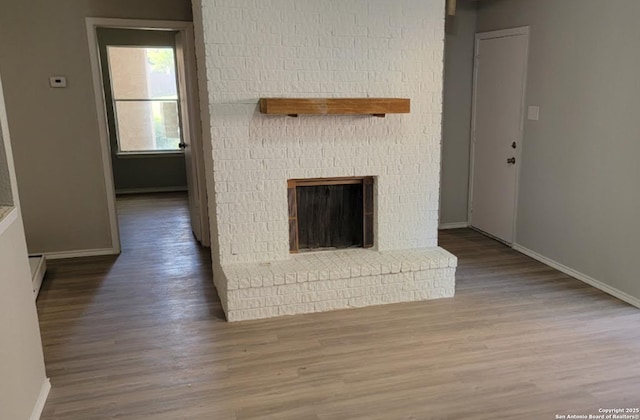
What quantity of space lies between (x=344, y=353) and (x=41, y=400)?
1579 millimetres

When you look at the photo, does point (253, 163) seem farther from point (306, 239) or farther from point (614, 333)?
point (614, 333)

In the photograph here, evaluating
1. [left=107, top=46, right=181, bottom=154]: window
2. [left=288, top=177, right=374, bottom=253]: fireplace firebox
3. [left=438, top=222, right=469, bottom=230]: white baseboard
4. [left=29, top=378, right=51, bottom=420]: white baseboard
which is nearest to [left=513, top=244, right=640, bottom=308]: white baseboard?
[left=438, top=222, right=469, bottom=230]: white baseboard

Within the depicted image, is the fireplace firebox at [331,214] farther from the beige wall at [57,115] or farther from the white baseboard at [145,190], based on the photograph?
the white baseboard at [145,190]

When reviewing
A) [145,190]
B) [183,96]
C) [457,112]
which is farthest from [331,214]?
[145,190]

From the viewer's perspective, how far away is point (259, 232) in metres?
3.61

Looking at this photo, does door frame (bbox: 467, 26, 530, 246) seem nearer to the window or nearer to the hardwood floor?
the hardwood floor

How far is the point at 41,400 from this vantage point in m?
2.47

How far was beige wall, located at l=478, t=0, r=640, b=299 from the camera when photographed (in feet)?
11.6

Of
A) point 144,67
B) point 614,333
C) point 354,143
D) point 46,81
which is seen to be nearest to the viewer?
point 614,333

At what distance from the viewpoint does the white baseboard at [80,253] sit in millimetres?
4738

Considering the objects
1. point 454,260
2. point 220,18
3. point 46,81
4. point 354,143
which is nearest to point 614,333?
point 454,260

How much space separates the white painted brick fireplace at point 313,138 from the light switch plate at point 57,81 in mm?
1590

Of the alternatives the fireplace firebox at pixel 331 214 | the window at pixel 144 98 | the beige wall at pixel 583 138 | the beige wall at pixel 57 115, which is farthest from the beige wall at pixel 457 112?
the window at pixel 144 98

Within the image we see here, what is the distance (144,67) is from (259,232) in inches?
209
